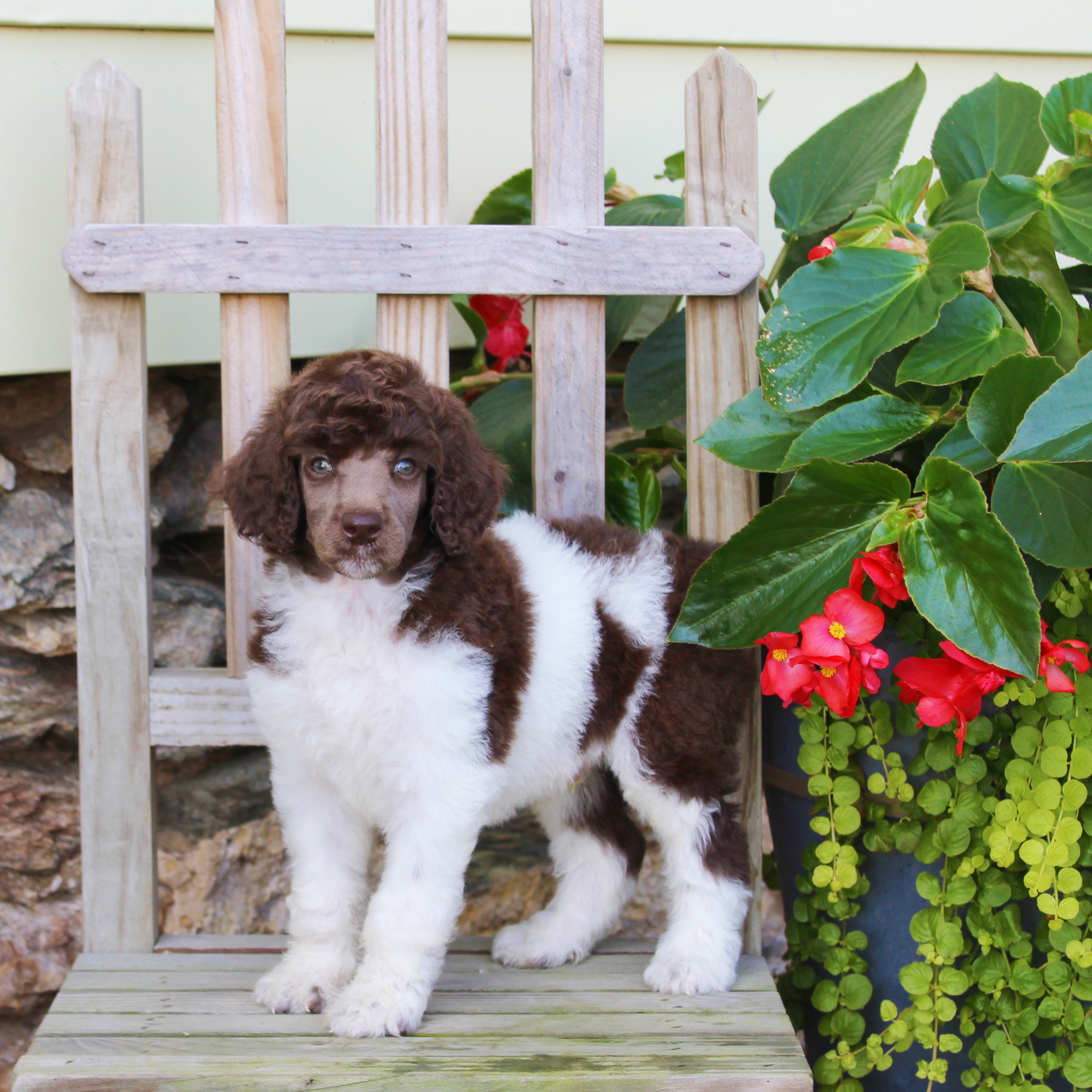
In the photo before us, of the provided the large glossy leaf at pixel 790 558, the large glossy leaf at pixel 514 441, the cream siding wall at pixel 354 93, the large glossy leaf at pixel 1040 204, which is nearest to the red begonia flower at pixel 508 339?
the large glossy leaf at pixel 514 441

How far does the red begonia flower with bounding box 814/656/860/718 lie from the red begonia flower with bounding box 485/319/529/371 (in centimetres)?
124

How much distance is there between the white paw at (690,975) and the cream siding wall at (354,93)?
1.74 meters

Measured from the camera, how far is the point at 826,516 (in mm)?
1994

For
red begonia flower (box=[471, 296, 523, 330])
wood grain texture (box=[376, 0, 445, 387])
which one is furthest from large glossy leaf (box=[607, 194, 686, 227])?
wood grain texture (box=[376, 0, 445, 387])

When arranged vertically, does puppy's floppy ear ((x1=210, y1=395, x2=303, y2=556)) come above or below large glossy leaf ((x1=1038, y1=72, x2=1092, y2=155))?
below

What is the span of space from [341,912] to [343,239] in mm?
1379

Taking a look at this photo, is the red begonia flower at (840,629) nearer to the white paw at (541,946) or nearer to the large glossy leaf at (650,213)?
the white paw at (541,946)

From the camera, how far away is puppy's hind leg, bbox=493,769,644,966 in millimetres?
Answer: 2410

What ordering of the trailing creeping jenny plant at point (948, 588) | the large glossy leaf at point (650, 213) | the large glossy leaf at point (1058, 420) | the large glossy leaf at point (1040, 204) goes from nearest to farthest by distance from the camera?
the large glossy leaf at point (1058, 420), the trailing creeping jenny plant at point (948, 588), the large glossy leaf at point (1040, 204), the large glossy leaf at point (650, 213)

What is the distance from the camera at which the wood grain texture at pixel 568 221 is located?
92.4 inches

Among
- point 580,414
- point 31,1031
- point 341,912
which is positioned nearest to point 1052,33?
point 580,414

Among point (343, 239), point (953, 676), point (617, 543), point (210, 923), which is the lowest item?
point (210, 923)

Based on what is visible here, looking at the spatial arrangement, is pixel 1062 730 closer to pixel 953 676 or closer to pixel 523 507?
pixel 953 676

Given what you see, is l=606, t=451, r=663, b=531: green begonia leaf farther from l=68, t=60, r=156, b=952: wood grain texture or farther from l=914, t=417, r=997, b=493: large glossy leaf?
l=68, t=60, r=156, b=952: wood grain texture
